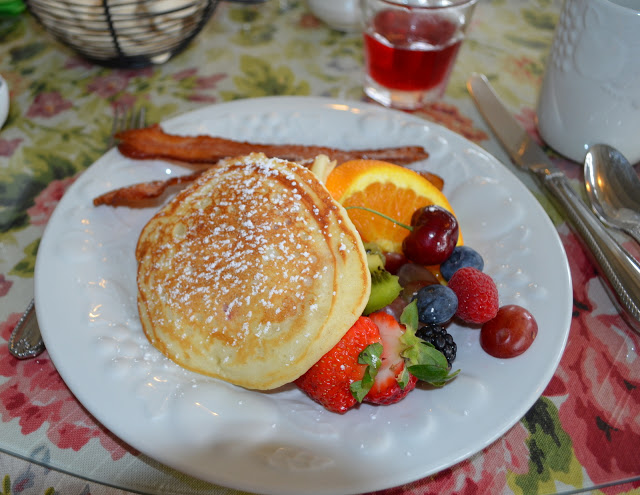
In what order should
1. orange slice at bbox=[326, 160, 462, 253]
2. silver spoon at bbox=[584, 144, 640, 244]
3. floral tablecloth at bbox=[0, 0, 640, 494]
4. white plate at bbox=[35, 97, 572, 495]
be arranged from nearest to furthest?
white plate at bbox=[35, 97, 572, 495], floral tablecloth at bbox=[0, 0, 640, 494], orange slice at bbox=[326, 160, 462, 253], silver spoon at bbox=[584, 144, 640, 244]

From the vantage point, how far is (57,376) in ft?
3.30

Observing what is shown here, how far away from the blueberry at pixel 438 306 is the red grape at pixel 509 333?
8 centimetres

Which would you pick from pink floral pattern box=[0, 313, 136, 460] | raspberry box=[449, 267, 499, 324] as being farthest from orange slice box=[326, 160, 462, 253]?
pink floral pattern box=[0, 313, 136, 460]

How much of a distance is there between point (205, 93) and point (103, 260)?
0.85 meters

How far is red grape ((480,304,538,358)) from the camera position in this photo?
3.04 ft

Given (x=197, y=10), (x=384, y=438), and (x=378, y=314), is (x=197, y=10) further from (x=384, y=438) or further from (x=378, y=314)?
(x=384, y=438)

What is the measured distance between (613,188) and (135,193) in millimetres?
1212

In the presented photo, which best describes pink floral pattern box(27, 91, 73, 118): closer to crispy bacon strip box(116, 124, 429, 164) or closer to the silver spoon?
crispy bacon strip box(116, 124, 429, 164)

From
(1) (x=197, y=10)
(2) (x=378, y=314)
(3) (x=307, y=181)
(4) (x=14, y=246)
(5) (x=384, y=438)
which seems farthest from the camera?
(1) (x=197, y=10)

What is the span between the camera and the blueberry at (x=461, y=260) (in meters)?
1.07

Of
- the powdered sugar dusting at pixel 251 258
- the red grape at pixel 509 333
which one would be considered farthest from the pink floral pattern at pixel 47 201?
the red grape at pixel 509 333

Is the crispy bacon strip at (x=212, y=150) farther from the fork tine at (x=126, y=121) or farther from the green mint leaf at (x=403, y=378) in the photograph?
the green mint leaf at (x=403, y=378)

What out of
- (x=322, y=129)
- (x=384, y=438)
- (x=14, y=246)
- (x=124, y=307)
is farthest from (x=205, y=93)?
(x=384, y=438)

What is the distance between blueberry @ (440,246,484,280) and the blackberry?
18 centimetres
